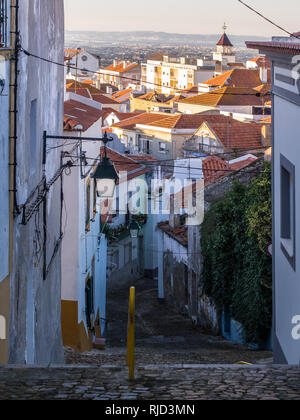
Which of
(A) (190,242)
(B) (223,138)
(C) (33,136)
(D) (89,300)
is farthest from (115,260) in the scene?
(C) (33,136)

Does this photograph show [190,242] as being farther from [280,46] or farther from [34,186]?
[280,46]

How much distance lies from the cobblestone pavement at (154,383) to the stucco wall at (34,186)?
1.87 m

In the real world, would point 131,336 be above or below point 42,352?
above

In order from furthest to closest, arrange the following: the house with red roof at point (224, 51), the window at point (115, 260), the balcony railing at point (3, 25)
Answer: the house with red roof at point (224, 51) < the window at point (115, 260) < the balcony railing at point (3, 25)

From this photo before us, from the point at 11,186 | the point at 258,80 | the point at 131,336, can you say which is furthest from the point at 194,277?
the point at 258,80

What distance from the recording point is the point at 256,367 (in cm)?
821

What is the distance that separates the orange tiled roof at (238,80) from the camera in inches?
3583

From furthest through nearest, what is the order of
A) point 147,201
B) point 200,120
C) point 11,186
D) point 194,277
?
1. point 200,120
2. point 147,201
3. point 194,277
4. point 11,186

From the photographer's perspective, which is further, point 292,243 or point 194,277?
point 194,277

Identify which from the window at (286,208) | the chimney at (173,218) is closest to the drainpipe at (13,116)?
the window at (286,208)

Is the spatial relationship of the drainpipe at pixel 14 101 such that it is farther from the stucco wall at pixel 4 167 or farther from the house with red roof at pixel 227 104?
the house with red roof at pixel 227 104

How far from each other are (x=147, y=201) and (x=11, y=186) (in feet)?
97.8

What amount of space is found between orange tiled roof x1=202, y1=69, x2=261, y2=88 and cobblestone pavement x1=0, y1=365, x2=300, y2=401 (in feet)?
275
